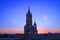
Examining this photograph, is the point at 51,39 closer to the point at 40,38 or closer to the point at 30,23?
the point at 40,38

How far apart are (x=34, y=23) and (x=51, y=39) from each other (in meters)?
7.70

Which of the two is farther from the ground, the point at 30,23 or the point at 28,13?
the point at 28,13

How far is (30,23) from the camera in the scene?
160 ft

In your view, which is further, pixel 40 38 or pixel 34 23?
pixel 34 23

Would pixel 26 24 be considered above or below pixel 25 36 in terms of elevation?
above

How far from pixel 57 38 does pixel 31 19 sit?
10.3 m

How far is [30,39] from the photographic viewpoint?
46.9 m

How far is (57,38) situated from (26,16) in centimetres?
1194

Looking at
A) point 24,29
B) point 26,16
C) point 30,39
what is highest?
point 26,16

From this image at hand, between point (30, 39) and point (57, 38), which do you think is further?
point (57, 38)

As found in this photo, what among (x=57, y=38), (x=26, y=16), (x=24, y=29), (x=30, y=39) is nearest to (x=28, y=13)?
(x=26, y=16)

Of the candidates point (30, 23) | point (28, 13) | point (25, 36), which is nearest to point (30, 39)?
point (25, 36)

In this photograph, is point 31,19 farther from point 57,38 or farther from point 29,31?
point 57,38

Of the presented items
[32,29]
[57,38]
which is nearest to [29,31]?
[32,29]
